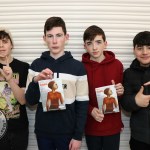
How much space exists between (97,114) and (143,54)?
25.0 inches

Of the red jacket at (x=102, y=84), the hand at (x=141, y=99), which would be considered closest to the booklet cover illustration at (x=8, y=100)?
the red jacket at (x=102, y=84)

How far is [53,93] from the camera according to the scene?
73.7 inches

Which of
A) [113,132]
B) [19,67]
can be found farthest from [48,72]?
[113,132]

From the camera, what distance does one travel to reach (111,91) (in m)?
2.01

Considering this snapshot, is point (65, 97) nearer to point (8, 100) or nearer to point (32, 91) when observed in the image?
point (32, 91)

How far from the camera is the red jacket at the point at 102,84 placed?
6.81ft

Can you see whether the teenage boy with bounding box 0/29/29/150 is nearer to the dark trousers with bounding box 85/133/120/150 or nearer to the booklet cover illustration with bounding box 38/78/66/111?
the booklet cover illustration with bounding box 38/78/66/111

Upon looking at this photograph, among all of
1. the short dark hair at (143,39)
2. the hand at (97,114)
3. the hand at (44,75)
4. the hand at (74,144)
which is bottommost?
the hand at (74,144)

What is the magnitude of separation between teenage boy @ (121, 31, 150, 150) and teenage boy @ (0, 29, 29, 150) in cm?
89

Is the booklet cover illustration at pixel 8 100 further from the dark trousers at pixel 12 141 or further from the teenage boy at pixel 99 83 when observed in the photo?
the teenage boy at pixel 99 83

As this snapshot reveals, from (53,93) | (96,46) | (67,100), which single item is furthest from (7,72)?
(96,46)

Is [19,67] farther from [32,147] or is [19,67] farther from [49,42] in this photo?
[32,147]

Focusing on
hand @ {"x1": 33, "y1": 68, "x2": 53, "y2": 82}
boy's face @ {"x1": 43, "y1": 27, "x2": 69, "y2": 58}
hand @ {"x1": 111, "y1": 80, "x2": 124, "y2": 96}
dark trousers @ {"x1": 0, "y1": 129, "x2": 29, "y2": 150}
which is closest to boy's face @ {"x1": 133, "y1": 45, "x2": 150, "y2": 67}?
hand @ {"x1": 111, "y1": 80, "x2": 124, "y2": 96}

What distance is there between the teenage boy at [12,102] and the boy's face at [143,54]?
1.00 metres
